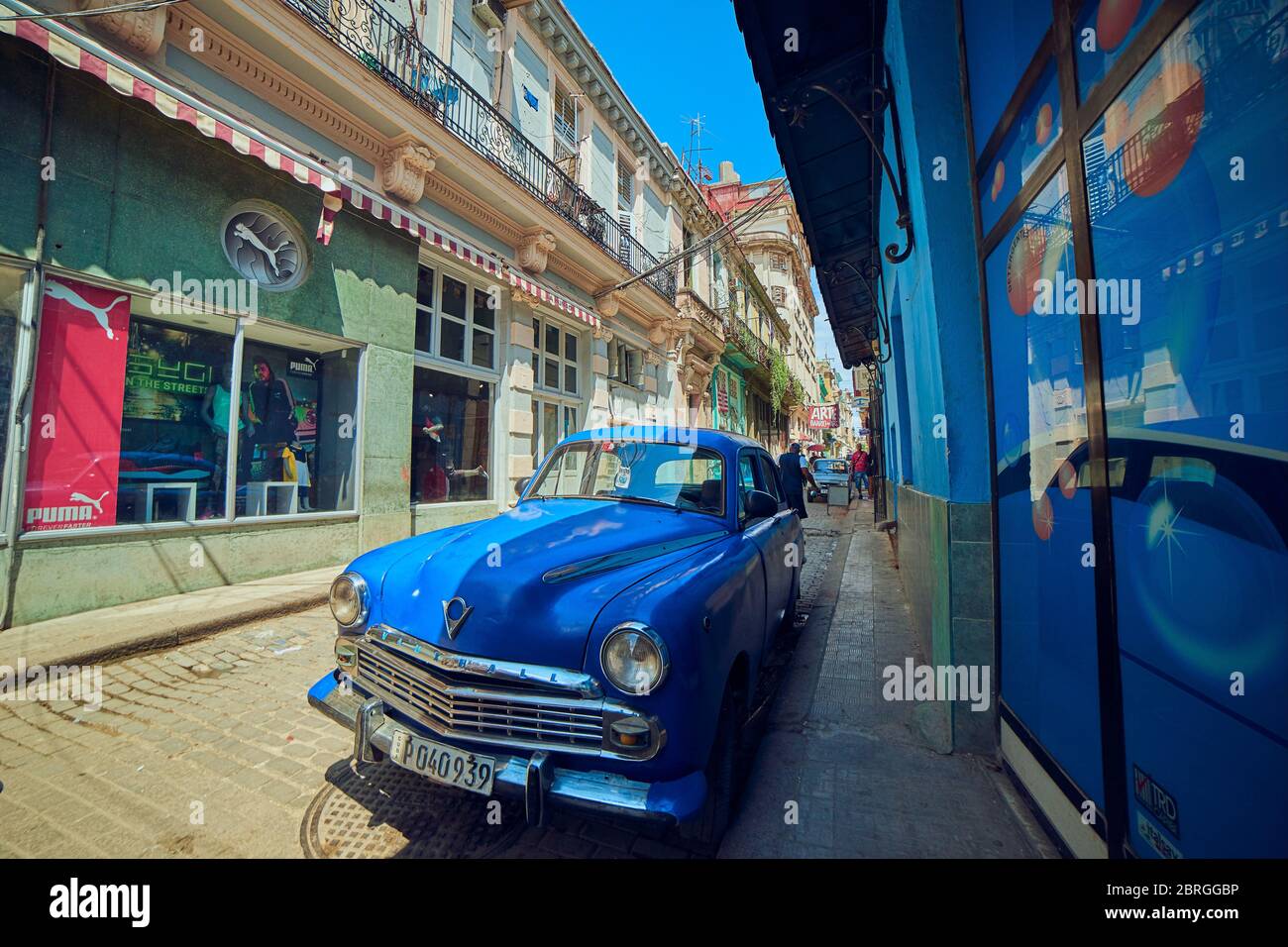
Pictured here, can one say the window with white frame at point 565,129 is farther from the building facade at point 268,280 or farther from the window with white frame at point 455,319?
the window with white frame at point 455,319

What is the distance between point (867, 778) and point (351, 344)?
784 centimetres

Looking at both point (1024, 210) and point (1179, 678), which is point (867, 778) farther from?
point (1024, 210)

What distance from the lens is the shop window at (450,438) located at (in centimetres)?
852

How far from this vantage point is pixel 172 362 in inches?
228

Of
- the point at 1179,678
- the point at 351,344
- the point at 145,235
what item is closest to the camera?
the point at 1179,678

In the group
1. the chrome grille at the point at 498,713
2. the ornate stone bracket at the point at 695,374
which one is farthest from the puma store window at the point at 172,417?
the ornate stone bracket at the point at 695,374

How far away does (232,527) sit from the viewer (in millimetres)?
6055

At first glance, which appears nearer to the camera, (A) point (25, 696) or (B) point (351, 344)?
(A) point (25, 696)

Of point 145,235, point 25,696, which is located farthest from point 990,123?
point 145,235

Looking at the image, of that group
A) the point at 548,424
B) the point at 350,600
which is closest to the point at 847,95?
the point at 350,600

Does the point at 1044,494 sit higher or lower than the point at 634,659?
higher

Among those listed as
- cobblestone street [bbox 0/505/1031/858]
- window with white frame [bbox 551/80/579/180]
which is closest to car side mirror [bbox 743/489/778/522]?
cobblestone street [bbox 0/505/1031/858]

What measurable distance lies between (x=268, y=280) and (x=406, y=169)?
2583 mm

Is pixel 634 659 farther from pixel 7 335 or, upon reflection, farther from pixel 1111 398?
pixel 7 335
